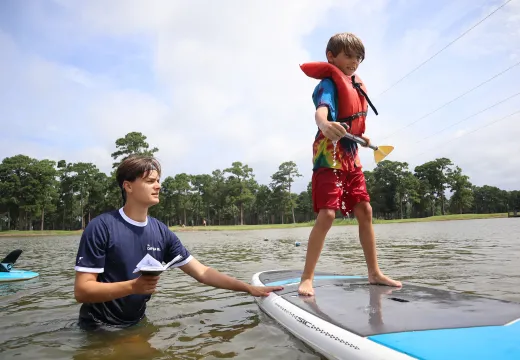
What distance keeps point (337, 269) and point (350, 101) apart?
4.41 meters

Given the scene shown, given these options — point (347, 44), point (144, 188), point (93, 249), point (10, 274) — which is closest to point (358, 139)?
point (347, 44)

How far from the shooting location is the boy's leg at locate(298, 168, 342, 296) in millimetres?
3568

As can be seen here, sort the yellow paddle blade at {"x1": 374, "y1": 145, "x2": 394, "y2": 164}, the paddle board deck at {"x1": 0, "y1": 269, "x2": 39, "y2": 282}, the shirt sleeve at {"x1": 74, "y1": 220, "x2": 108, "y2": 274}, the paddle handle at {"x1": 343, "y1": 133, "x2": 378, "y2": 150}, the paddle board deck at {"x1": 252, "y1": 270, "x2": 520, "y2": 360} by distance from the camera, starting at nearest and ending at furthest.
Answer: the paddle board deck at {"x1": 252, "y1": 270, "x2": 520, "y2": 360} → the shirt sleeve at {"x1": 74, "y1": 220, "x2": 108, "y2": 274} → the paddle handle at {"x1": 343, "y1": 133, "x2": 378, "y2": 150} → the yellow paddle blade at {"x1": 374, "y1": 145, "x2": 394, "y2": 164} → the paddle board deck at {"x1": 0, "y1": 269, "x2": 39, "y2": 282}

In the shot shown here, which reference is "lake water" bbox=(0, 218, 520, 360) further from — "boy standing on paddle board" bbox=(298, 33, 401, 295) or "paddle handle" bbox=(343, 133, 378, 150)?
"paddle handle" bbox=(343, 133, 378, 150)

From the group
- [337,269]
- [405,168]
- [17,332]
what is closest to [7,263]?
[17,332]

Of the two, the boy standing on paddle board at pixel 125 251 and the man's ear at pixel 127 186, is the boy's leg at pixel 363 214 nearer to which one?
the boy standing on paddle board at pixel 125 251

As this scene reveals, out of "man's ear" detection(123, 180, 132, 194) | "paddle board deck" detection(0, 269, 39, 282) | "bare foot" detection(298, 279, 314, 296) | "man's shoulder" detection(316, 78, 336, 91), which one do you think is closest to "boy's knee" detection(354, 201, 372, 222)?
"bare foot" detection(298, 279, 314, 296)

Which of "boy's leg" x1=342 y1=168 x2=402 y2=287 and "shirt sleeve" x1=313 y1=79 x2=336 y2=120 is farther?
"boy's leg" x1=342 y1=168 x2=402 y2=287

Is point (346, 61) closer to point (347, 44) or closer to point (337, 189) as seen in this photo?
point (347, 44)

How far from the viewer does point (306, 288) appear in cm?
354

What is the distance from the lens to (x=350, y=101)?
386 centimetres

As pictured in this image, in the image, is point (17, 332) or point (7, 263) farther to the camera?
point (7, 263)

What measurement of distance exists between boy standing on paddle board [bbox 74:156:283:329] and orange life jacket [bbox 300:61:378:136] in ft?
6.53

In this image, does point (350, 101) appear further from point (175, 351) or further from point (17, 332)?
point (17, 332)
